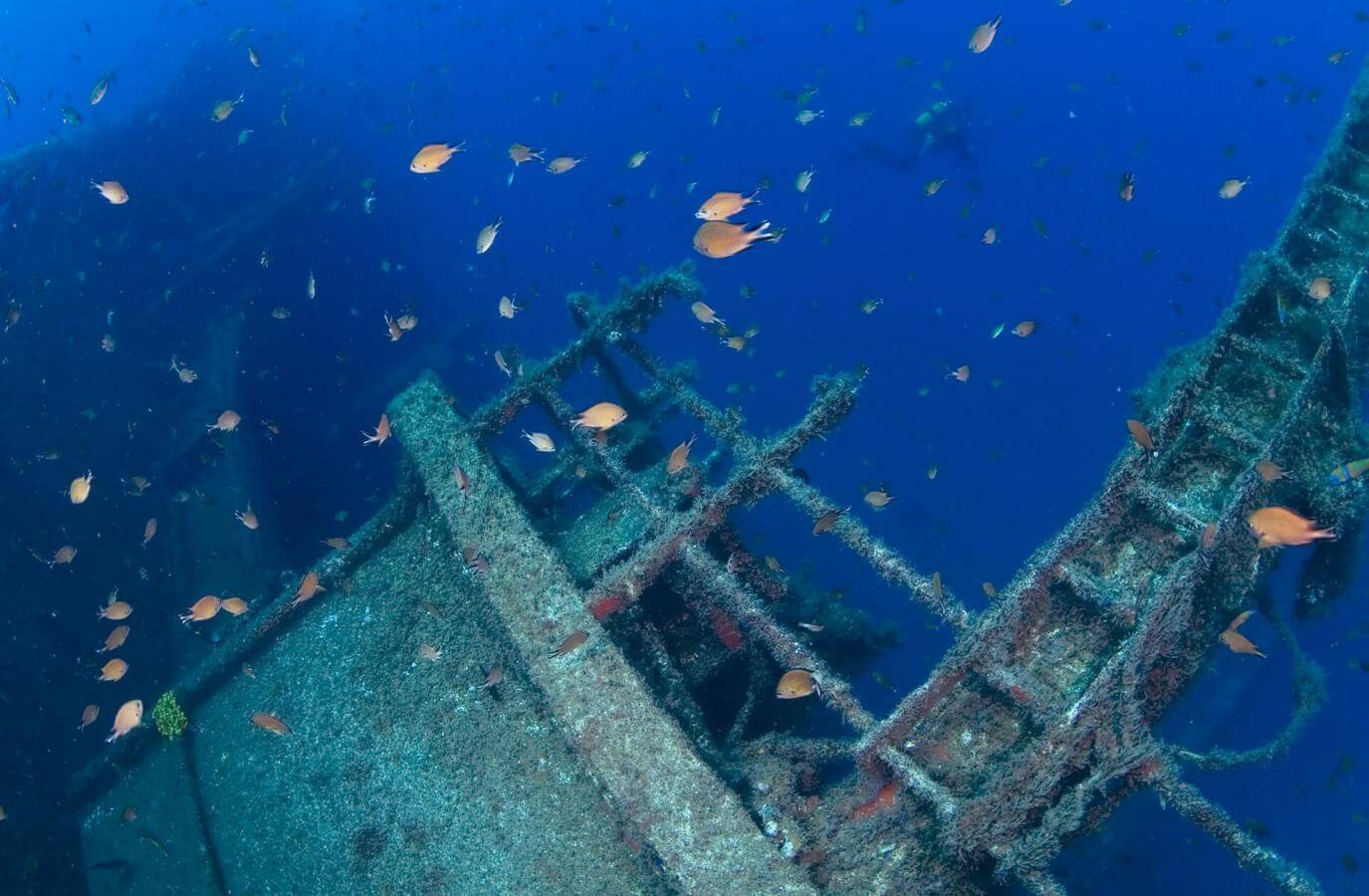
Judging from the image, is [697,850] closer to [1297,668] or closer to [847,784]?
[847,784]

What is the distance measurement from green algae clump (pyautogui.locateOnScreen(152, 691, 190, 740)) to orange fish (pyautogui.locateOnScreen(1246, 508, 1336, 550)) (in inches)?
366

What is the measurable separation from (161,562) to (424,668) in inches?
304

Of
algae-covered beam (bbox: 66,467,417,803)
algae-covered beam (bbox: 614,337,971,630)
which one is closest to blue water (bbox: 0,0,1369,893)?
algae-covered beam (bbox: 66,467,417,803)

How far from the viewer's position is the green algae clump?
7223 millimetres

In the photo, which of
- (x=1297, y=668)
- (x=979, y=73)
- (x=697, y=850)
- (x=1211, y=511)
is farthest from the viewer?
(x=979, y=73)

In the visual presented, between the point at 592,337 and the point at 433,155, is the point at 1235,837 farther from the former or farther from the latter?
the point at 433,155

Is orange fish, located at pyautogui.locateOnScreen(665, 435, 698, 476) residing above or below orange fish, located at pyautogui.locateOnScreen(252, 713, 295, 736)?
above

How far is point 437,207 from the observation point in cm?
3756

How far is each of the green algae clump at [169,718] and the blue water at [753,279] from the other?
67.6 inches

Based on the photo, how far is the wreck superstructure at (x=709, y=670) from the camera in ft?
13.4

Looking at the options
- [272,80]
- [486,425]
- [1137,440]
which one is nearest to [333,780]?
[486,425]

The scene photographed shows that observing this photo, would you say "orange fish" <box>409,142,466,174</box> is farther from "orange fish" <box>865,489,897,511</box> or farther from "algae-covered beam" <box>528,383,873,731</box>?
"orange fish" <box>865,489,897,511</box>

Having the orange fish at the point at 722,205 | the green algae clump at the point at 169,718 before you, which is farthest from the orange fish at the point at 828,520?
the green algae clump at the point at 169,718

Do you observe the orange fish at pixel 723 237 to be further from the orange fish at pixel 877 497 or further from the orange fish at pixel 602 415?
the orange fish at pixel 877 497
